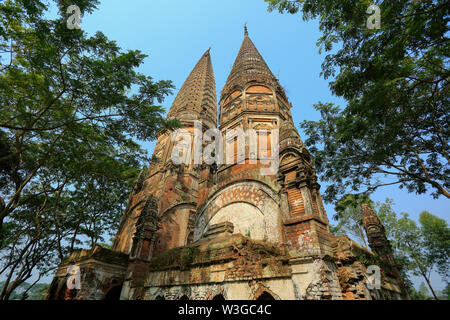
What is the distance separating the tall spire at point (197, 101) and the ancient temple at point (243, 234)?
31.5 ft

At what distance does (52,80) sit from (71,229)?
16328 millimetres

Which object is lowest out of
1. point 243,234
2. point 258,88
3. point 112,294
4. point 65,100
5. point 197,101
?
point 112,294

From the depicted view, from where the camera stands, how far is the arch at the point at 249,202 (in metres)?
9.09

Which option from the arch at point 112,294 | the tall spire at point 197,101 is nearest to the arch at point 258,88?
the tall spire at point 197,101

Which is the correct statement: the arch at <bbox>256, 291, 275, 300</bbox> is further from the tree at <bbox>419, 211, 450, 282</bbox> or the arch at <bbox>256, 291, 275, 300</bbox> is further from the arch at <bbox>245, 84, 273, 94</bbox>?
the tree at <bbox>419, 211, 450, 282</bbox>

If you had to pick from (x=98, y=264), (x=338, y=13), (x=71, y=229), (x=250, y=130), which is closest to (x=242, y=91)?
(x=250, y=130)

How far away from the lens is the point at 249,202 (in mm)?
10508

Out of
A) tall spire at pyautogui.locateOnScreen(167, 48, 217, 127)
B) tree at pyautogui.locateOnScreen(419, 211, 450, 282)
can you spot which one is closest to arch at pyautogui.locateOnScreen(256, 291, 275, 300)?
tall spire at pyautogui.locateOnScreen(167, 48, 217, 127)

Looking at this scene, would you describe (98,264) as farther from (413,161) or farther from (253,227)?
(413,161)

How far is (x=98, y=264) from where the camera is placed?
Result: 11.1 meters

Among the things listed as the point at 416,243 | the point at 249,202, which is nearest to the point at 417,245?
the point at 416,243

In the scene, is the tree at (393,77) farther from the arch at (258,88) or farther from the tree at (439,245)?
the tree at (439,245)

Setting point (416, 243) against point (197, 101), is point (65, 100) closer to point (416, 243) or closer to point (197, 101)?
point (197, 101)

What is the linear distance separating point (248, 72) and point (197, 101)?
44.8 ft
